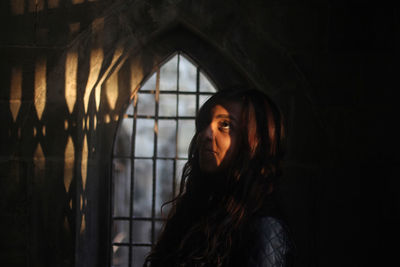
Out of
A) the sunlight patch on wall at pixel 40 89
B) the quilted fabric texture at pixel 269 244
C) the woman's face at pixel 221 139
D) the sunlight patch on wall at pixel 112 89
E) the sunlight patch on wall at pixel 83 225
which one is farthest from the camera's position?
the sunlight patch on wall at pixel 112 89

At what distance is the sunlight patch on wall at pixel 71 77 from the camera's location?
1.76m

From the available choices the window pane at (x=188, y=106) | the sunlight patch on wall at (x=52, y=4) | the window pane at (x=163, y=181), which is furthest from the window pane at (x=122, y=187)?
the sunlight patch on wall at (x=52, y=4)

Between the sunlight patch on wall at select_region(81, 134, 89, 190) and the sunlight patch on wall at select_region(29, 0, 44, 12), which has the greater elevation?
the sunlight patch on wall at select_region(29, 0, 44, 12)

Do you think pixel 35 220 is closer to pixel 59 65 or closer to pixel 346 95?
pixel 59 65

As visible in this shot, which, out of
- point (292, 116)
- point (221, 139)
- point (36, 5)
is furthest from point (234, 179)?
point (36, 5)

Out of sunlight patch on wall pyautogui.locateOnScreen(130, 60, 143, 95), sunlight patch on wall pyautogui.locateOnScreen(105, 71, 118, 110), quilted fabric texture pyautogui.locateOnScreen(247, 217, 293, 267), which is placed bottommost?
quilted fabric texture pyautogui.locateOnScreen(247, 217, 293, 267)

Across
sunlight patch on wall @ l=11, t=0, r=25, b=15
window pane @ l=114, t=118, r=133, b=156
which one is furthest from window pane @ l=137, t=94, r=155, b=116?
sunlight patch on wall @ l=11, t=0, r=25, b=15

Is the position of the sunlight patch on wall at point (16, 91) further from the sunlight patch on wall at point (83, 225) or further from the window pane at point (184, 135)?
the window pane at point (184, 135)

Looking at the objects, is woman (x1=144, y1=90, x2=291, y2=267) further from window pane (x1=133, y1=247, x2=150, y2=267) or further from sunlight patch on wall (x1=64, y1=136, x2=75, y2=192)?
window pane (x1=133, y1=247, x2=150, y2=267)

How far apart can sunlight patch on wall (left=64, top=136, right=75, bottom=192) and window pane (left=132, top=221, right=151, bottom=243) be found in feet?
1.62

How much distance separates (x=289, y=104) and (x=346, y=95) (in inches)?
11.0

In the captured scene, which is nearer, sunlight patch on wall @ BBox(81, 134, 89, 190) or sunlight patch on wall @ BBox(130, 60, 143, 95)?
sunlight patch on wall @ BBox(81, 134, 89, 190)

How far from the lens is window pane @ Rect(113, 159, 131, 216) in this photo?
6.85 ft

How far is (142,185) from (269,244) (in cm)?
141
